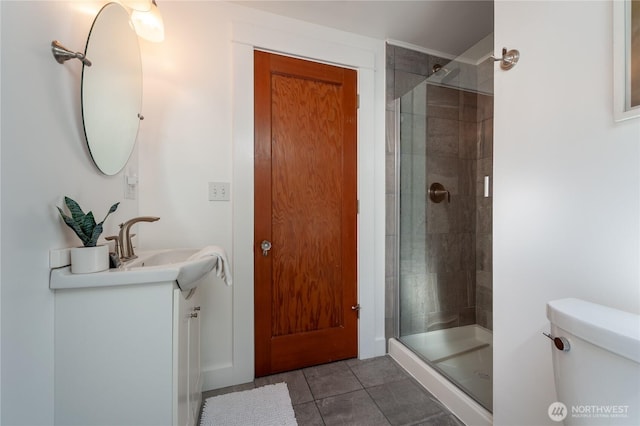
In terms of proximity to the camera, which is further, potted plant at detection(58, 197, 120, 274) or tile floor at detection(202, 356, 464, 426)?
tile floor at detection(202, 356, 464, 426)

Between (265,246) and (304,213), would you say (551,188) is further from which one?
(265,246)

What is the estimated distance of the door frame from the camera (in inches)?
62.1

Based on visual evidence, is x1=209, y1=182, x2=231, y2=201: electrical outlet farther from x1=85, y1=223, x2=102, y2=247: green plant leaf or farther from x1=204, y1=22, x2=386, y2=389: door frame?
x1=85, y1=223, x2=102, y2=247: green plant leaf

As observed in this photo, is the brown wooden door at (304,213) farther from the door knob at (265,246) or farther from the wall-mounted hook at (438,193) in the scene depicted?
the wall-mounted hook at (438,193)

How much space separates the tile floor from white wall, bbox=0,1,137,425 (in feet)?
3.36

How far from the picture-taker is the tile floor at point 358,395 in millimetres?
1311

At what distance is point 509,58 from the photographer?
105 cm

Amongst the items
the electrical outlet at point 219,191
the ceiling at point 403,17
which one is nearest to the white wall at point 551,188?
the ceiling at point 403,17

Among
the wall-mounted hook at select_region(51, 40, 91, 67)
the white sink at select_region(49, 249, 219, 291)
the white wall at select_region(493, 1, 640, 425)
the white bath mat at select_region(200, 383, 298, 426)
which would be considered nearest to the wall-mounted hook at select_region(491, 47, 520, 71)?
the white wall at select_region(493, 1, 640, 425)

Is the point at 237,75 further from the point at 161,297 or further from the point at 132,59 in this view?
the point at 161,297

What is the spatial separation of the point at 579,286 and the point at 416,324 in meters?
1.26

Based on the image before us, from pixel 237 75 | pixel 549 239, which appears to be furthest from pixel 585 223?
pixel 237 75

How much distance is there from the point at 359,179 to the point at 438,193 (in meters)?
0.63

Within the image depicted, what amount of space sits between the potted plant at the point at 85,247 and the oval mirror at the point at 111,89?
0.30 metres
